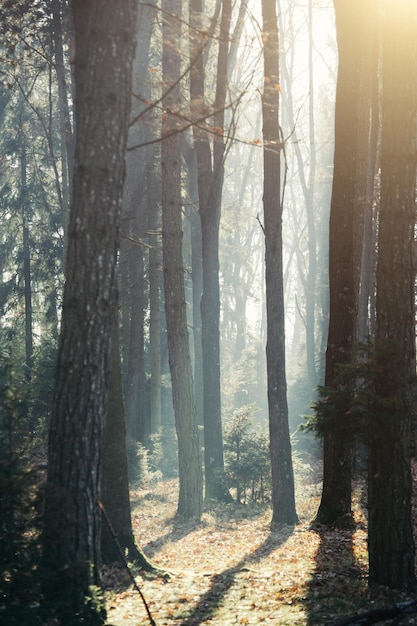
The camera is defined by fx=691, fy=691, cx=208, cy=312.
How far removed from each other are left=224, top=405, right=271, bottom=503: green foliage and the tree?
445 inches

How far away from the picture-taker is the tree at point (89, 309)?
5879mm

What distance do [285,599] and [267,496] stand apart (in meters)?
10.1

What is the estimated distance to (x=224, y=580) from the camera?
29.9 ft

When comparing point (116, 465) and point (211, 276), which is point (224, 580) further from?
point (211, 276)

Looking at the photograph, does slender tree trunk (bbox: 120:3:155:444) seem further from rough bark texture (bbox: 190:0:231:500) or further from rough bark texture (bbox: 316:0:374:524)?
rough bark texture (bbox: 316:0:374:524)

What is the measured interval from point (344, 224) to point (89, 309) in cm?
607

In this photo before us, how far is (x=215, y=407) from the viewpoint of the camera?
58.9ft

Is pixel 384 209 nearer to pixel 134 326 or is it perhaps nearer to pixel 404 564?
pixel 404 564

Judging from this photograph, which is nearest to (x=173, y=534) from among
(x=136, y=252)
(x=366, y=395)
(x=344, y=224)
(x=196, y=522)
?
(x=196, y=522)

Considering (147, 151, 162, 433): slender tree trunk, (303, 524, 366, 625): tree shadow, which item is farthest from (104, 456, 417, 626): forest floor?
(147, 151, 162, 433): slender tree trunk

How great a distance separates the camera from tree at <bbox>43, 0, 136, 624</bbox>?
5879 mm

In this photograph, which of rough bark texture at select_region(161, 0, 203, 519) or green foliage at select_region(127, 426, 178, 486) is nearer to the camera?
rough bark texture at select_region(161, 0, 203, 519)

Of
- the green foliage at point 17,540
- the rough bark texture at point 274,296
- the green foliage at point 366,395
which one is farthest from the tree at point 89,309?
the rough bark texture at point 274,296

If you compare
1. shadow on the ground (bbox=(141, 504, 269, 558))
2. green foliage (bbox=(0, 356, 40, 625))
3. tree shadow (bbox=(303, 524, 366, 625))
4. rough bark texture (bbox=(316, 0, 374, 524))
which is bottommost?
shadow on the ground (bbox=(141, 504, 269, 558))
